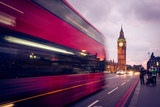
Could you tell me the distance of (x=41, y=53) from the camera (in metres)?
4.42

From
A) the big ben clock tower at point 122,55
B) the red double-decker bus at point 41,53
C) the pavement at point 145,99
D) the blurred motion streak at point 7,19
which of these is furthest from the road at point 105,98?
the big ben clock tower at point 122,55

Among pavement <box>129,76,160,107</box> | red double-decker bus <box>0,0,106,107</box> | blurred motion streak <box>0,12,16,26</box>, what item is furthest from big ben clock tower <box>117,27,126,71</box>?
blurred motion streak <box>0,12,16,26</box>

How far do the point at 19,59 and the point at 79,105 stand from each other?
3291mm

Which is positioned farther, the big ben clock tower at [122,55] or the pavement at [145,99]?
the big ben clock tower at [122,55]

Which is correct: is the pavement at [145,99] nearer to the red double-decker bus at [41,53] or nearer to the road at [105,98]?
the road at [105,98]

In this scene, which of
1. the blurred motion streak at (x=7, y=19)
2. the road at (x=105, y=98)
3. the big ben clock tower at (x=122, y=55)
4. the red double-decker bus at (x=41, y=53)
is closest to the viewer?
→ the blurred motion streak at (x=7, y=19)

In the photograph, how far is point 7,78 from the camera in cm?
350

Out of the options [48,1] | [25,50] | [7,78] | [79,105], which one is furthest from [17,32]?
[79,105]

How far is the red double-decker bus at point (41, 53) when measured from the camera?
11.8 feet

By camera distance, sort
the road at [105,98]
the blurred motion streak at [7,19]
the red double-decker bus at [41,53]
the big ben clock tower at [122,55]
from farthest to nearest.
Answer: the big ben clock tower at [122,55], the road at [105,98], the red double-decker bus at [41,53], the blurred motion streak at [7,19]

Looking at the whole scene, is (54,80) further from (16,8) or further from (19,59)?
(16,8)

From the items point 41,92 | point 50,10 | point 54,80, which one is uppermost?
point 50,10

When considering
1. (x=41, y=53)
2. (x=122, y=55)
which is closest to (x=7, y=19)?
(x=41, y=53)

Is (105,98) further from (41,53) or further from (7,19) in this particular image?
(7,19)
